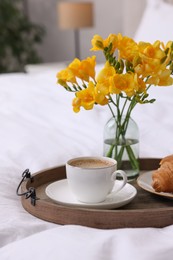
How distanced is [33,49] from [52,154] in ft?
11.9

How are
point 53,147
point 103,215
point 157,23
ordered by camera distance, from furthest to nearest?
point 157,23 → point 53,147 → point 103,215

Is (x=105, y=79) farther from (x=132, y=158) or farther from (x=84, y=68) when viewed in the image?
(x=132, y=158)

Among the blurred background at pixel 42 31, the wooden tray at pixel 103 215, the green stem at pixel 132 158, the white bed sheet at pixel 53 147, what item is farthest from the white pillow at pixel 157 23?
the wooden tray at pixel 103 215

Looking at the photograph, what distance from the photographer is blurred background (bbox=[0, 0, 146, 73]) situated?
4547 mm

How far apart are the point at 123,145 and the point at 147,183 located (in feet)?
0.42

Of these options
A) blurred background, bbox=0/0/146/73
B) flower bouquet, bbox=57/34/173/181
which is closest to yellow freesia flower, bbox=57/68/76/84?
flower bouquet, bbox=57/34/173/181

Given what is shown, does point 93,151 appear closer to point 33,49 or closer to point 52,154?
point 52,154

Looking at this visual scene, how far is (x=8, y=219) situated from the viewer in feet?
3.42

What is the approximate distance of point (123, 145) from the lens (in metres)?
1.33

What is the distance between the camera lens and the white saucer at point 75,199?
1.10m

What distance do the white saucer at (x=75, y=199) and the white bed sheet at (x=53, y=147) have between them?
8cm

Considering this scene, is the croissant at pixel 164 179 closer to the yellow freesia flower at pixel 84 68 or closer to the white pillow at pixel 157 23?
the yellow freesia flower at pixel 84 68

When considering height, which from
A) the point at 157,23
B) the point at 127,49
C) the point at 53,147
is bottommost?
the point at 53,147

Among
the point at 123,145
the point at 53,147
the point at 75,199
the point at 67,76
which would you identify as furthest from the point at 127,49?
the point at 53,147
